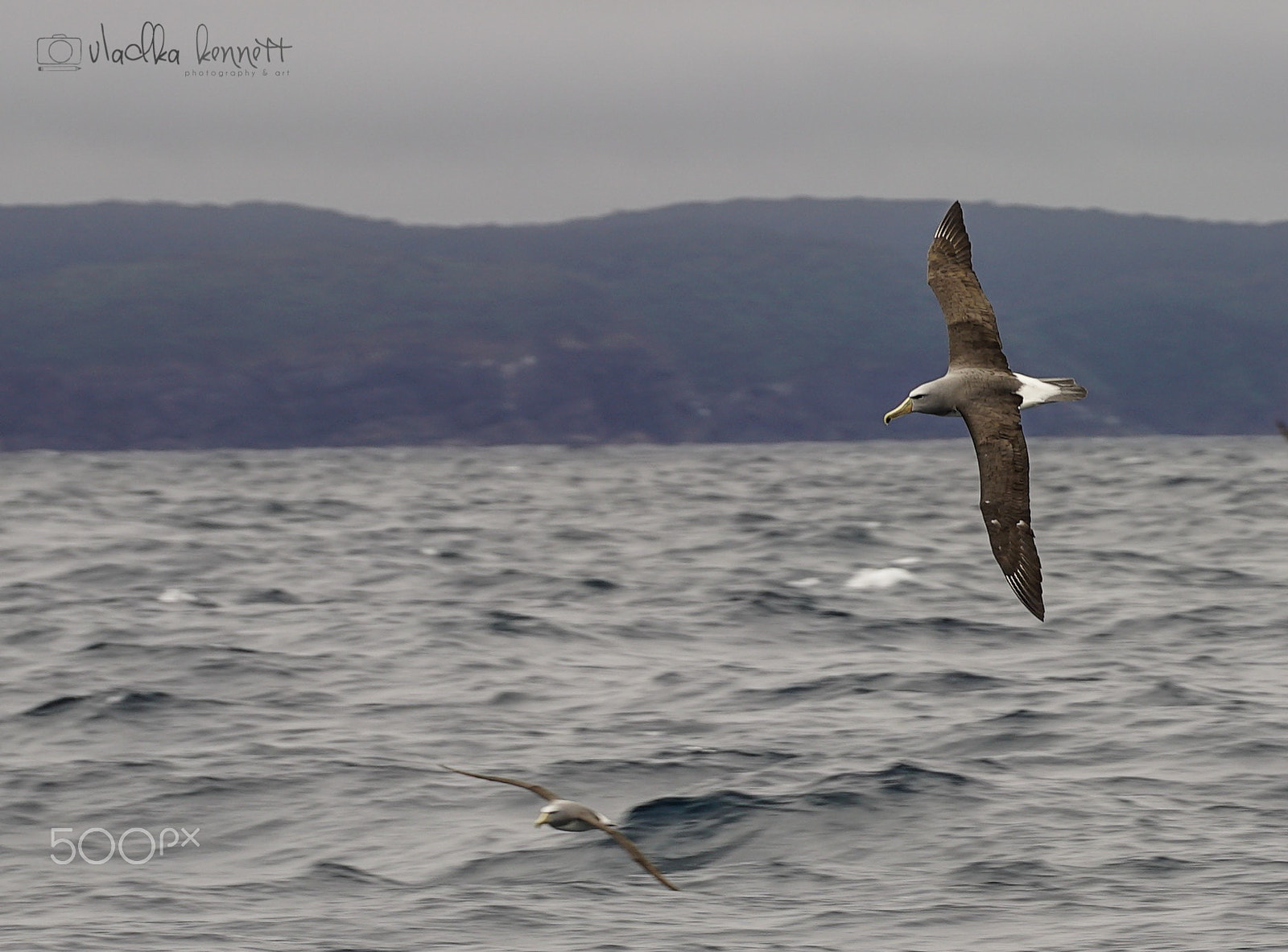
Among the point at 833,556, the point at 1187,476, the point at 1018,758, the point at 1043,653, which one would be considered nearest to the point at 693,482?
the point at 1187,476

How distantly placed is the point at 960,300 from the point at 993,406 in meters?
1.31

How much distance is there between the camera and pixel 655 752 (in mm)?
14961

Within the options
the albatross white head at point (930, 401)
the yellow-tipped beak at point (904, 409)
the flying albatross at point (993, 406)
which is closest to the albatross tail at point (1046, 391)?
the flying albatross at point (993, 406)

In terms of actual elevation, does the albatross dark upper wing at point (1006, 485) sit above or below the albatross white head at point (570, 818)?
above

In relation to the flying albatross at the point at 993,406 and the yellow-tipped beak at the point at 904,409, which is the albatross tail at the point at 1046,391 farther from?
the yellow-tipped beak at the point at 904,409

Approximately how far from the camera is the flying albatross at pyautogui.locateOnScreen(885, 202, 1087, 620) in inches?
444

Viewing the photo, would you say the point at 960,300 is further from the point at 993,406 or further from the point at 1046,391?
the point at 1046,391

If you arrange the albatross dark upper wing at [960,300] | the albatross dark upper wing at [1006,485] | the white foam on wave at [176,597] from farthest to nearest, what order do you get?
Answer: the white foam on wave at [176,597] → the albatross dark upper wing at [960,300] → the albatross dark upper wing at [1006,485]

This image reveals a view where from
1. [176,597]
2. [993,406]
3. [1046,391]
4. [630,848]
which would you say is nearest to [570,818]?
[630,848]

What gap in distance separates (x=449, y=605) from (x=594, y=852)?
38.9ft

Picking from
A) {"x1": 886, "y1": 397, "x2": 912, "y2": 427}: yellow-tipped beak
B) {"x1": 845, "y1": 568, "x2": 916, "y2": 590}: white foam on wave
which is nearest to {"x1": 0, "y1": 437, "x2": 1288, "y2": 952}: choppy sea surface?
{"x1": 845, "y1": 568, "x2": 916, "y2": 590}: white foam on wave

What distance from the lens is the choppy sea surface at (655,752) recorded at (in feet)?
37.3

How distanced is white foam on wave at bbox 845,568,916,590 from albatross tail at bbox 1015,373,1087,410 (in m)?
13.9

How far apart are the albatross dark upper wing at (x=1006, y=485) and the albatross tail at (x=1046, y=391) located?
0.33ft
